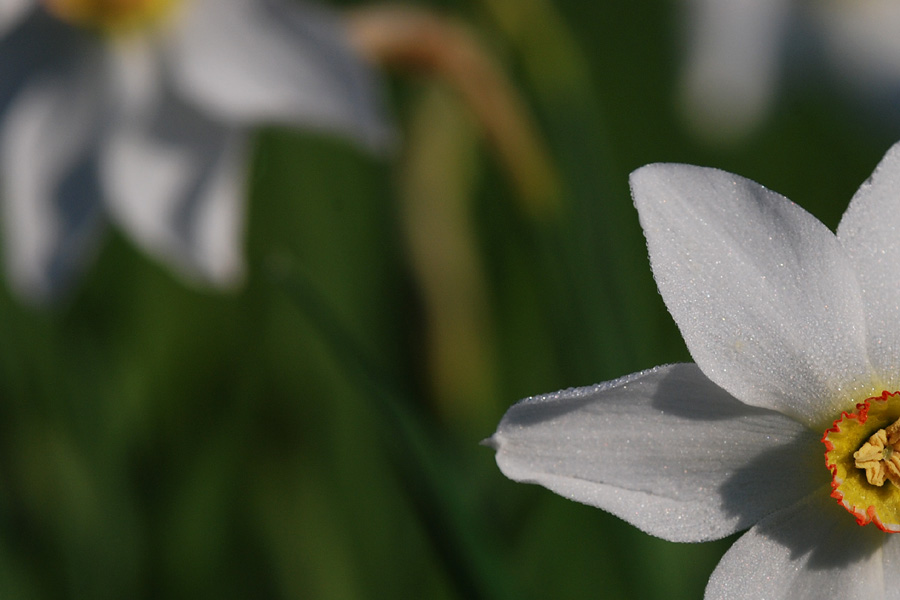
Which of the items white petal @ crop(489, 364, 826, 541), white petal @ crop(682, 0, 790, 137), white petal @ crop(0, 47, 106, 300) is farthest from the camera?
white petal @ crop(682, 0, 790, 137)

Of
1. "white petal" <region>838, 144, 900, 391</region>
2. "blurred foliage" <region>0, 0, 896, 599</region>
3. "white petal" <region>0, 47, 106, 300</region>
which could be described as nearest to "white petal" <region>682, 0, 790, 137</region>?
"blurred foliage" <region>0, 0, 896, 599</region>

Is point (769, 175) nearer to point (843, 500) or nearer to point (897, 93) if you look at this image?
point (897, 93)

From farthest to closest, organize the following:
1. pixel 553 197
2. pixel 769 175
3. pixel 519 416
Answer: pixel 769 175, pixel 553 197, pixel 519 416

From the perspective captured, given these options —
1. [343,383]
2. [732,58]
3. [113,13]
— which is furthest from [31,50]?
[732,58]

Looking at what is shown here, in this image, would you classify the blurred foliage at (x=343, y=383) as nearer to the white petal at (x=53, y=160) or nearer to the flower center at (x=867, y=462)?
the white petal at (x=53, y=160)

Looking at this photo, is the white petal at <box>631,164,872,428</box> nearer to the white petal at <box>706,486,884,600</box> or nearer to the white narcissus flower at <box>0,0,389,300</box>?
the white petal at <box>706,486,884,600</box>

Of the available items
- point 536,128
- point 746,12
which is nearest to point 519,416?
point 536,128

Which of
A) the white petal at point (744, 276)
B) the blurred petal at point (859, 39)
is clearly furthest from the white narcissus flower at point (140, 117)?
the blurred petal at point (859, 39)
